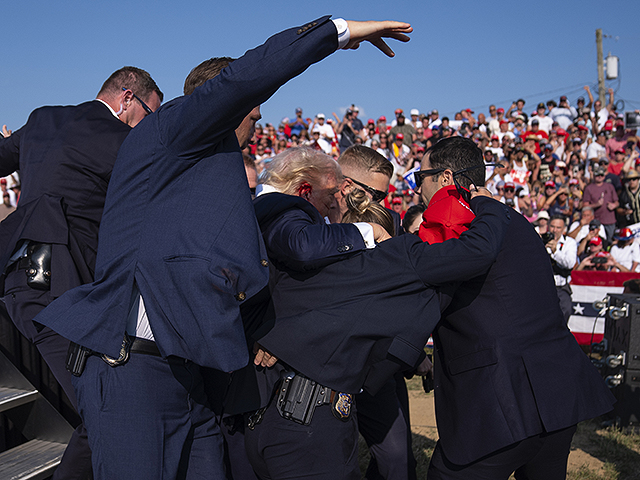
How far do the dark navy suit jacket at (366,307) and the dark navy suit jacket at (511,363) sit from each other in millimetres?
199

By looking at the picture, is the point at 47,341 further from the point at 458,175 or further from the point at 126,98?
the point at 458,175

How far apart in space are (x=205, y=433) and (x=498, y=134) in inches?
571

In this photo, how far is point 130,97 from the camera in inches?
112

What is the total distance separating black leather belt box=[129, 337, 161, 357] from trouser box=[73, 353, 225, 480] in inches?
0.5

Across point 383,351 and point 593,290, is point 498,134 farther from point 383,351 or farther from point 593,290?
point 383,351

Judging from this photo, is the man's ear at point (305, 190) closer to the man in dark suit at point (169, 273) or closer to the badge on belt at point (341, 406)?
the man in dark suit at point (169, 273)

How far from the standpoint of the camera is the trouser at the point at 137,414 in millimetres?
1768

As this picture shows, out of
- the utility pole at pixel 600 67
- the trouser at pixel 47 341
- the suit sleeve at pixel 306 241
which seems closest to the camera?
the suit sleeve at pixel 306 241

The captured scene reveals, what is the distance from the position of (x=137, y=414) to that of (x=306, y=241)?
30.5 inches

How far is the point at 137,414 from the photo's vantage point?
1768mm

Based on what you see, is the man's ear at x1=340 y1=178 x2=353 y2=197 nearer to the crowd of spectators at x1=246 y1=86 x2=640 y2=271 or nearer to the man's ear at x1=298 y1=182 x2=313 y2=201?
the man's ear at x1=298 y1=182 x2=313 y2=201

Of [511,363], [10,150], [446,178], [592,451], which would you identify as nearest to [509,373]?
[511,363]

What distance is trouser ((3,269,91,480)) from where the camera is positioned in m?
2.48

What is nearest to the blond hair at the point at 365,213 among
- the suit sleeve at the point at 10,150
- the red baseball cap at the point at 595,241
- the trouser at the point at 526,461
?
the trouser at the point at 526,461
